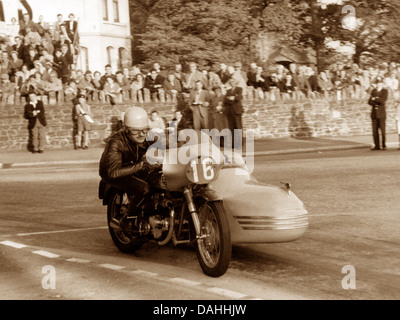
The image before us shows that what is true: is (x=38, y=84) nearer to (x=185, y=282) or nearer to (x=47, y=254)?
(x=47, y=254)

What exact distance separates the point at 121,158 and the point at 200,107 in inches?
667

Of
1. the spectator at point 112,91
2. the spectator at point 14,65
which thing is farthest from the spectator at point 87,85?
the spectator at point 14,65

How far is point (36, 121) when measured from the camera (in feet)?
89.6

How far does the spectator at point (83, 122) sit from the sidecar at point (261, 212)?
19.6 metres

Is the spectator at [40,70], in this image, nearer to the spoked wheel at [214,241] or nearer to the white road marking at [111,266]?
the white road marking at [111,266]

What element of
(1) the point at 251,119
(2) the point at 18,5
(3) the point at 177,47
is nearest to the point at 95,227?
(1) the point at 251,119

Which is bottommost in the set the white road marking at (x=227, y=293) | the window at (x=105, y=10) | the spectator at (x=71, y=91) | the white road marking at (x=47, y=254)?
the white road marking at (x=47, y=254)

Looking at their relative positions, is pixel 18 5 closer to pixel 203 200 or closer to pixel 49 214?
pixel 49 214

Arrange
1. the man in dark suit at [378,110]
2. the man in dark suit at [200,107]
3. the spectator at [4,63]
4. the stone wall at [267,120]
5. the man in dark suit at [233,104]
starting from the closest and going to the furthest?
1. the man in dark suit at [378,110]
2. the man in dark suit at [200,107]
3. the man in dark suit at [233,104]
4. the spectator at [4,63]
5. the stone wall at [267,120]

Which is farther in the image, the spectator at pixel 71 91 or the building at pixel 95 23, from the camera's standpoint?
the building at pixel 95 23

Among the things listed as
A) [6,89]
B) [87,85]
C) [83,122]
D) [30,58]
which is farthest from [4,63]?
[83,122]

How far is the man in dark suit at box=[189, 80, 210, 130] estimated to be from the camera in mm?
26109

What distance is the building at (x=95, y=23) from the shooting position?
146ft
